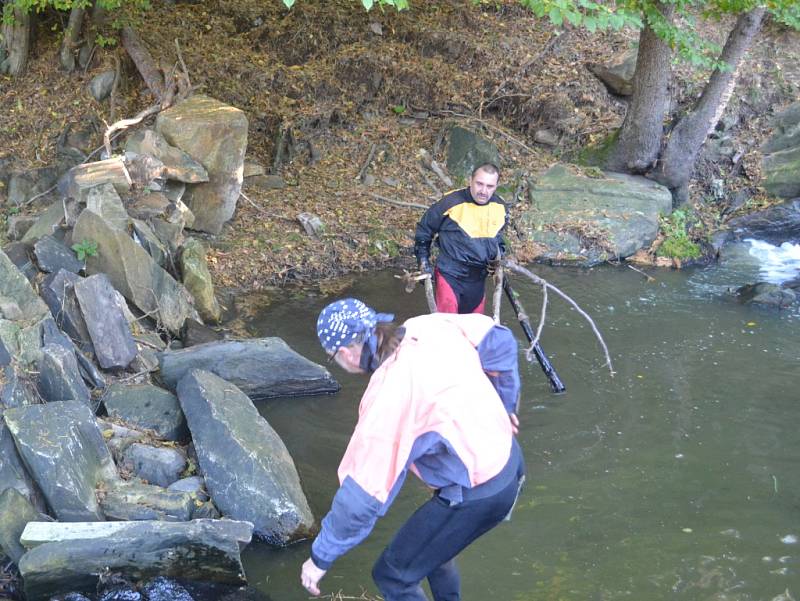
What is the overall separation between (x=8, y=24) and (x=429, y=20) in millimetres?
6831

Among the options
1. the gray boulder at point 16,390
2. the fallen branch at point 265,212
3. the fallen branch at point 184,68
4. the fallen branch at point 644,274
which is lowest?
the fallen branch at point 644,274

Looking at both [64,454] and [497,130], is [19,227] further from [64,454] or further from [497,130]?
[497,130]

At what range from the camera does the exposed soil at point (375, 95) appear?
12.0 m

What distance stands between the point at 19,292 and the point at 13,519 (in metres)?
2.40

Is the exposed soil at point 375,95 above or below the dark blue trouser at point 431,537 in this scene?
above

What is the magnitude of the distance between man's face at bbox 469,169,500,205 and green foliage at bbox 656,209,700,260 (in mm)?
5437

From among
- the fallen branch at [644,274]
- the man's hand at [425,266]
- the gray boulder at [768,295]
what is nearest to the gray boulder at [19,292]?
the man's hand at [425,266]

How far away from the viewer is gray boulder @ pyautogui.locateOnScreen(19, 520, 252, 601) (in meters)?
4.74

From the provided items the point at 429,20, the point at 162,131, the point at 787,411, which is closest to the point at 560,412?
the point at 787,411

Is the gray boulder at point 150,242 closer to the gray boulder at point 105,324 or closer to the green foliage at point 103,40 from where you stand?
the gray boulder at point 105,324

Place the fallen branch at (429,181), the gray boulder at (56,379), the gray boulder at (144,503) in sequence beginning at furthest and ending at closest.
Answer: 1. the fallen branch at (429,181)
2. the gray boulder at (56,379)
3. the gray boulder at (144,503)

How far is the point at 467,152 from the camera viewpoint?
12.8m

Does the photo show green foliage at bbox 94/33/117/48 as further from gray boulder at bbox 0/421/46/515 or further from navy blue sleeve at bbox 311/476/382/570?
navy blue sleeve at bbox 311/476/382/570

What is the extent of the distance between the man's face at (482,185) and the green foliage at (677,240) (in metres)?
5.44
